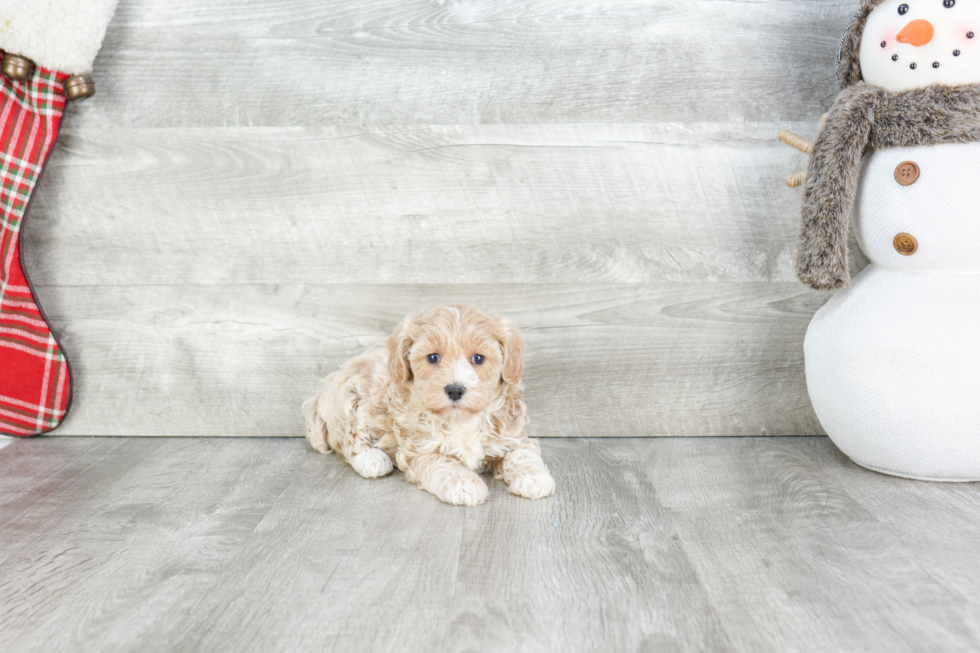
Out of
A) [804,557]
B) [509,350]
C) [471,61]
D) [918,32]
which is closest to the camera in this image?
[804,557]

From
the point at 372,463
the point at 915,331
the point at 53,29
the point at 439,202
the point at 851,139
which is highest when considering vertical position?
the point at 53,29

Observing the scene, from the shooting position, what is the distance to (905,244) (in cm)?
139

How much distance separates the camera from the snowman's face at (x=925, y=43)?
1304mm

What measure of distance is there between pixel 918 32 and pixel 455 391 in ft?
3.63

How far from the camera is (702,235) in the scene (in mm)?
1700

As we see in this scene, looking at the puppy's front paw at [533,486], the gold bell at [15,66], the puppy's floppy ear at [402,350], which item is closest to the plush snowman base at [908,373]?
the puppy's front paw at [533,486]

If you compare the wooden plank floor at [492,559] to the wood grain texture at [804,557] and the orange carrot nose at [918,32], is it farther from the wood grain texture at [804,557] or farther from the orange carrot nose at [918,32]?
the orange carrot nose at [918,32]

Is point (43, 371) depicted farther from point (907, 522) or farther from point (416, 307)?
point (907, 522)

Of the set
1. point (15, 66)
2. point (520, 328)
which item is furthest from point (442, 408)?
point (15, 66)

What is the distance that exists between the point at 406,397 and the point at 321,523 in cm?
31

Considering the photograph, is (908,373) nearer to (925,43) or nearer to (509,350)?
(925,43)

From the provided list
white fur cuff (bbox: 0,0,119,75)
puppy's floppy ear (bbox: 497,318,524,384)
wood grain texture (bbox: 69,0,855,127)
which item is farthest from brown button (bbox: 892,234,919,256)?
white fur cuff (bbox: 0,0,119,75)

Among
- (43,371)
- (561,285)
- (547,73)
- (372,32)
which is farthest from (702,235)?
(43,371)

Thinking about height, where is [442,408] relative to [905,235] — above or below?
below
